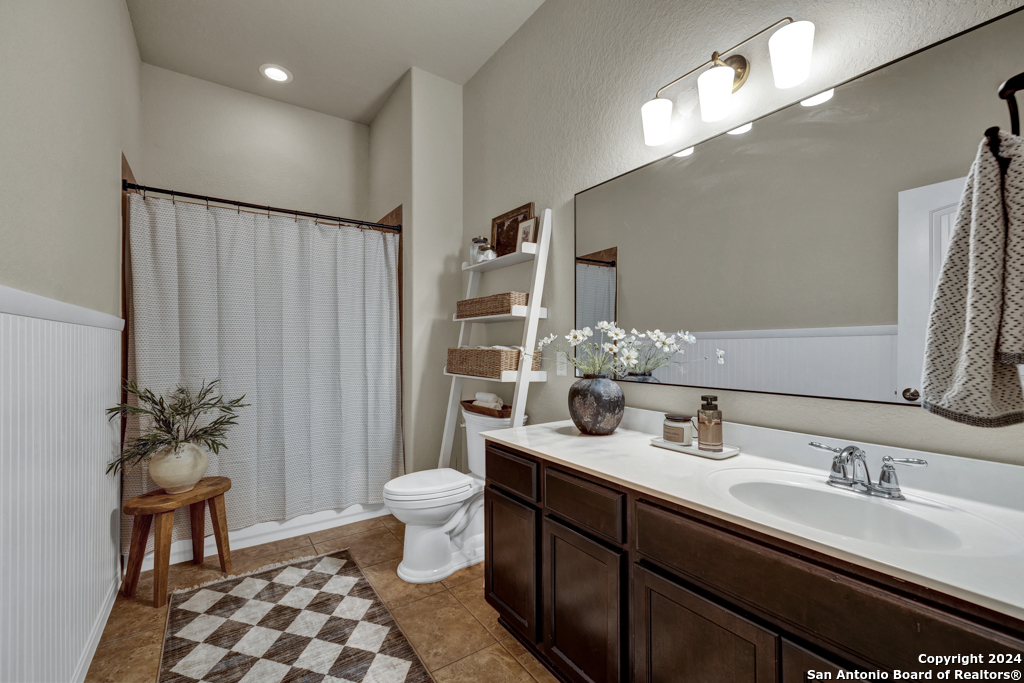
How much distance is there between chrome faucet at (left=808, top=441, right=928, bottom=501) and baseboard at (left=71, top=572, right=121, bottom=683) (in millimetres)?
2285

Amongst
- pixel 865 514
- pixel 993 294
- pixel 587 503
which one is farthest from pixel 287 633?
pixel 993 294

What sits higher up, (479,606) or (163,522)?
(163,522)

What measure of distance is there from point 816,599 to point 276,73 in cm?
365

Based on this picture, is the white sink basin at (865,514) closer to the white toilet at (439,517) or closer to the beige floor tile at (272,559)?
the white toilet at (439,517)

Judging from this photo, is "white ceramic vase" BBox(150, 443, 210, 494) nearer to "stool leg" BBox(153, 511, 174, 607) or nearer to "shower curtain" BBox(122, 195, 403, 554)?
"stool leg" BBox(153, 511, 174, 607)

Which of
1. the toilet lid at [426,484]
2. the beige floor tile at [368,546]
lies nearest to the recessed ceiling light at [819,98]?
the toilet lid at [426,484]

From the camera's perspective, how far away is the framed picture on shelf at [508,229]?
2.38m

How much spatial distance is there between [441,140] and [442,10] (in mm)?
731

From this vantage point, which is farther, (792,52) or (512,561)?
(512,561)

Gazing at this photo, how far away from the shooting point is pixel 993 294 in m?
0.74

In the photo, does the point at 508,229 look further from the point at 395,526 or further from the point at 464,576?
the point at 395,526

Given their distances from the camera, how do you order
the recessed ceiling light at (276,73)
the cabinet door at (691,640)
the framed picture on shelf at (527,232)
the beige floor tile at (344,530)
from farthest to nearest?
the recessed ceiling light at (276,73)
the beige floor tile at (344,530)
the framed picture on shelf at (527,232)
the cabinet door at (691,640)

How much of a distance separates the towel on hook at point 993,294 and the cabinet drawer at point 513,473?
106 centimetres

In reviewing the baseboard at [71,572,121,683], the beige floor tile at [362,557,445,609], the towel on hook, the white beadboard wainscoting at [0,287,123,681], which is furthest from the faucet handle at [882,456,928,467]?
the baseboard at [71,572,121,683]
